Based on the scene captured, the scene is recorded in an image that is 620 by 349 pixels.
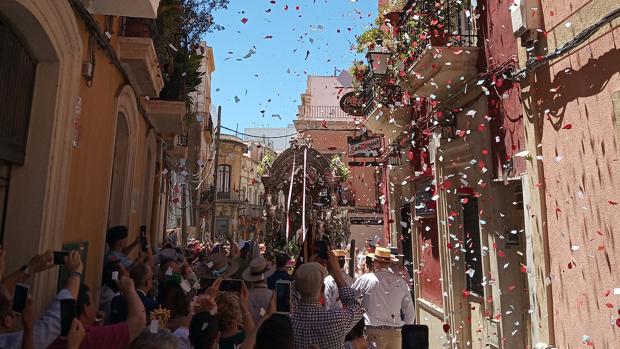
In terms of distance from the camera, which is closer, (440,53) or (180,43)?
(440,53)

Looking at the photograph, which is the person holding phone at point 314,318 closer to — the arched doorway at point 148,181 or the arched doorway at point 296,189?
the arched doorway at point 148,181

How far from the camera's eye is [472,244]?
7.03m

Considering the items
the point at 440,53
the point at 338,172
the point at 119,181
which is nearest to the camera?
the point at 440,53

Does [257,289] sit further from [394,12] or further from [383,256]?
[394,12]

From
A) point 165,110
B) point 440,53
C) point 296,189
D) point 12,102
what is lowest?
point 12,102

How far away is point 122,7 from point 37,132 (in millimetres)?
1567

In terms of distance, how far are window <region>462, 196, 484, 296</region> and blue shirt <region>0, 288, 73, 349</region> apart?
5591 millimetres

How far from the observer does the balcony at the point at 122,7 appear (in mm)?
4352

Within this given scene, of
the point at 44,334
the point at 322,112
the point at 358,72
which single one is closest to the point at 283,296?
the point at 44,334

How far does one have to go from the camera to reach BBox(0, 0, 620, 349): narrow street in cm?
299

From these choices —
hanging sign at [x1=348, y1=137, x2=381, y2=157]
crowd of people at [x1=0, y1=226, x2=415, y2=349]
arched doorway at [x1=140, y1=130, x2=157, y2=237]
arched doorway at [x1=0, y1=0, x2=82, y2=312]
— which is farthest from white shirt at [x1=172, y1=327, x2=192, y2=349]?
hanging sign at [x1=348, y1=137, x2=381, y2=157]

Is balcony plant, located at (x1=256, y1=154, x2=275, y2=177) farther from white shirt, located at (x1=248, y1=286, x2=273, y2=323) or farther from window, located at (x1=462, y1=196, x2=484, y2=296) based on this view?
white shirt, located at (x1=248, y1=286, x2=273, y2=323)

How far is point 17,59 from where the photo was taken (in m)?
3.46

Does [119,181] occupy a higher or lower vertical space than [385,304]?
higher
